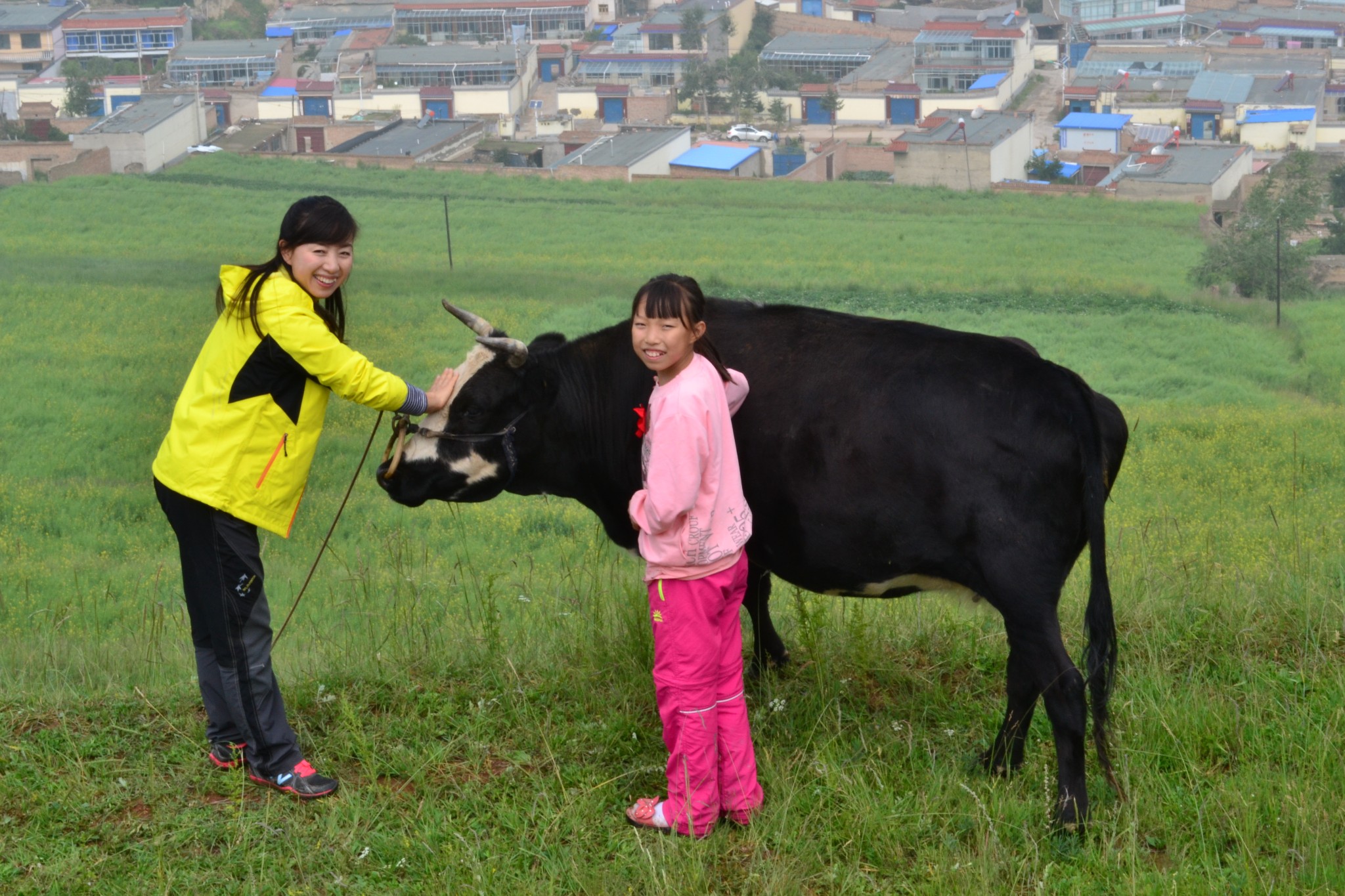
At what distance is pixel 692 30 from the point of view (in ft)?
275

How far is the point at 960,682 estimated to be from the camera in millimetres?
4840

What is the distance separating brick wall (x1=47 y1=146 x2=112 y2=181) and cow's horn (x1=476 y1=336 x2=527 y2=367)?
57476 mm

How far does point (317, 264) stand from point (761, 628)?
2.02 meters

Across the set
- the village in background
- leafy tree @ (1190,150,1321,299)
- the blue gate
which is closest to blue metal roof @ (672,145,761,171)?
the village in background

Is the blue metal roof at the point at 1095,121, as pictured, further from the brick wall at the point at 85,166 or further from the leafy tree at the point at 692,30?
the brick wall at the point at 85,166

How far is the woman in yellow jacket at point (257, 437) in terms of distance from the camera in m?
3.90

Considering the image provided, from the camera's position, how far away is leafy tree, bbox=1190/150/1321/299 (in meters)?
39.3

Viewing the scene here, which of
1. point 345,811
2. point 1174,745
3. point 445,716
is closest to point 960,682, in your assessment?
point 1174,745

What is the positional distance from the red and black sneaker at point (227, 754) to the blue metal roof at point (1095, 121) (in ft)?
209

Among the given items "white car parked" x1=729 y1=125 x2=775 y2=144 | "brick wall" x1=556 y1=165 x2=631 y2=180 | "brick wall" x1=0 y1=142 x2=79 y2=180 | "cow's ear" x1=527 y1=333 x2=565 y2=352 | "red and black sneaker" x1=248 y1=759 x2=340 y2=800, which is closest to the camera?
"red and black sneaker" x1=248 y1=759 x2=340 y2=800

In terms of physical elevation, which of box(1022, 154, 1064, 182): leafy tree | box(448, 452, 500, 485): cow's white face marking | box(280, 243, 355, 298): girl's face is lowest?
box(1022, 154, 1064, 182): leafy tree

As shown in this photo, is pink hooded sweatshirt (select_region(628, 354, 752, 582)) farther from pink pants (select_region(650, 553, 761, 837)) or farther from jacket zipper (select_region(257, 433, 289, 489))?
jacket zipper (select_region(257, 433, 289, 489))

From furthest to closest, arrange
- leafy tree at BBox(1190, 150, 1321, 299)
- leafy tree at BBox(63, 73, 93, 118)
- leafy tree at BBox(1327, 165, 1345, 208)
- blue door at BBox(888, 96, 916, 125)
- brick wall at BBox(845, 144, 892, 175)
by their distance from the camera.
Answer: blue door at BBox(888, 96, 916, 125), leafy tree at BBox(63, 73, 93, 118), brick wall at BBox(845, 144, 892, 175), leafy tree at BBox(1327, 165, 1345, 208), leafy tree at BBox(1190, 150, 1321, 299)

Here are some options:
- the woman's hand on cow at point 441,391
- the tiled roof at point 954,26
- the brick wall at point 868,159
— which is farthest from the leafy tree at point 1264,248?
the woman's hand on cow at point 441,391
